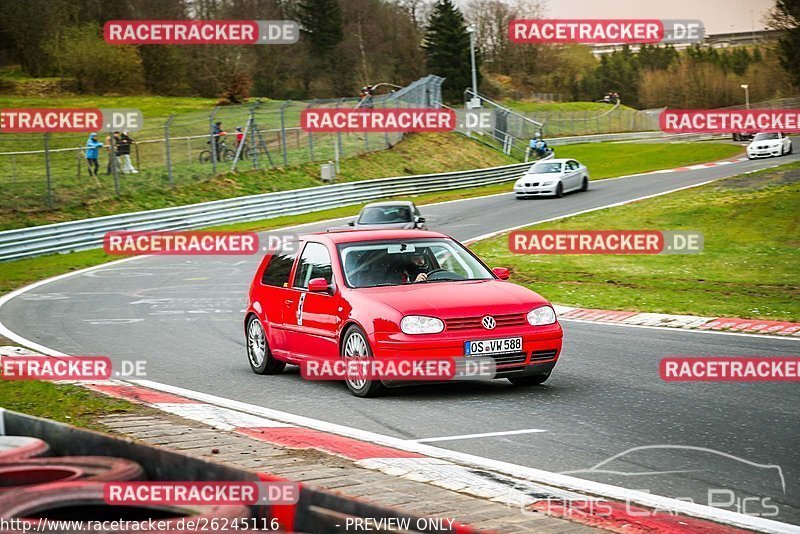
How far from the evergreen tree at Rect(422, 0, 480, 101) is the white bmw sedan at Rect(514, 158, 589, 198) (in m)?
55.0

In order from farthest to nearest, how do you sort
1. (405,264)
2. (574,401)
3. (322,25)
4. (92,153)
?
(322,25), (92,153), (405,264), (574,401)

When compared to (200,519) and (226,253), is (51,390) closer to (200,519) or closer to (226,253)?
(200,519)

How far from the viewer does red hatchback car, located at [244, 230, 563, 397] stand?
9.88 metres

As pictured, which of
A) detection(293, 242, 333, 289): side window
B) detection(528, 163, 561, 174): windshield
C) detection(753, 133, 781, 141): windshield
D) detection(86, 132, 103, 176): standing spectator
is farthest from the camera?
detection(753, 133, 781, 141): windshield

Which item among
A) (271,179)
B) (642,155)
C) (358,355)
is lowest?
(358,355)

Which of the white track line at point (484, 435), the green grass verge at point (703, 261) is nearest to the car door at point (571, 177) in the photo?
the green grass verge at point (703, 261)

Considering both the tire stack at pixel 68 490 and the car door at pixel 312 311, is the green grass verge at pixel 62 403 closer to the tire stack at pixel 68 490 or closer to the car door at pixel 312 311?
the car door at pixel 312 311

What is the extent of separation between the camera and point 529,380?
10.7 meters

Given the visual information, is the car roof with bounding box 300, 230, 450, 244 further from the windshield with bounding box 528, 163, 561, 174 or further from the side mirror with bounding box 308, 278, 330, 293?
the windshield with bounding box 528, 163, 561, 174
